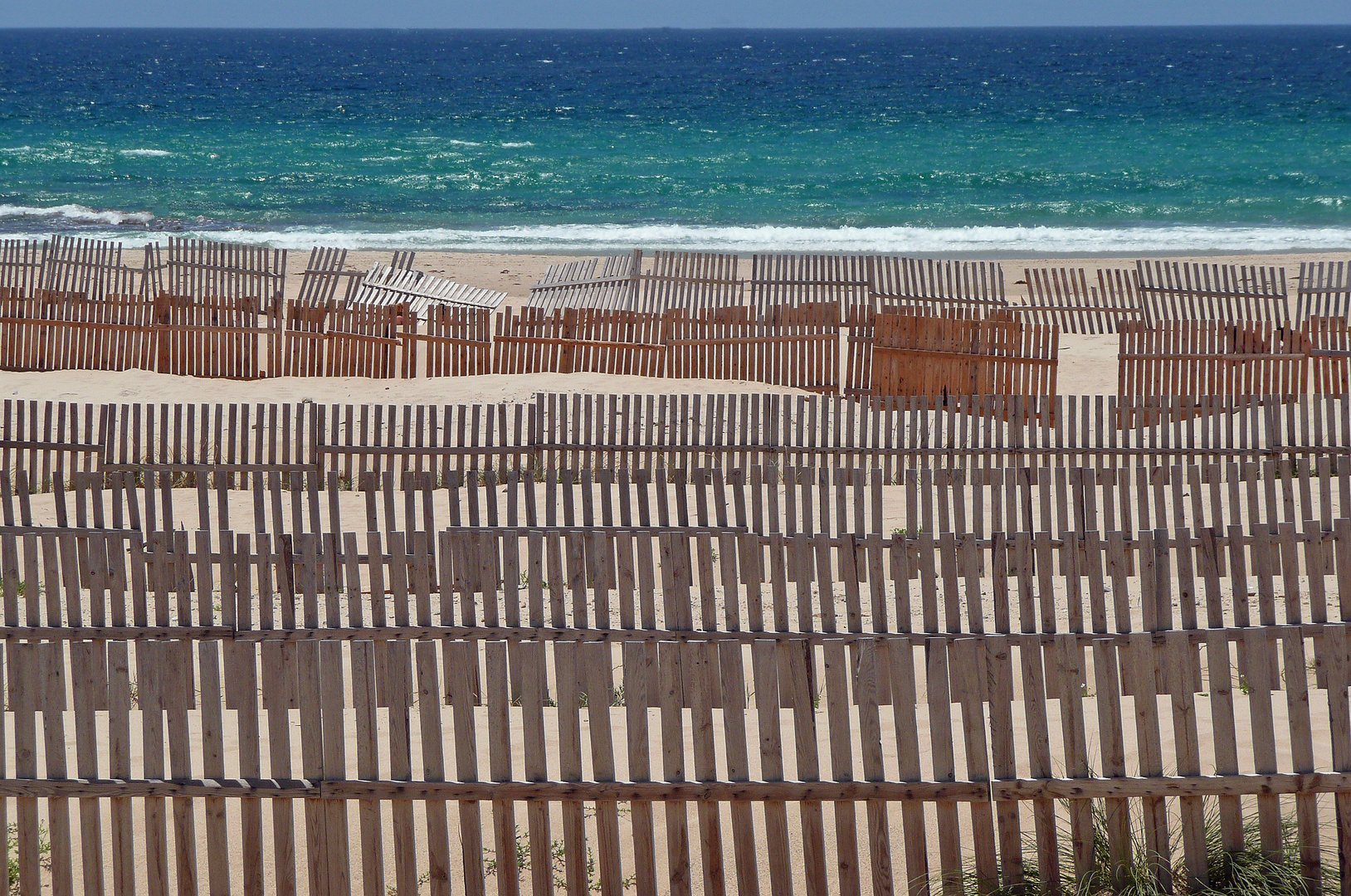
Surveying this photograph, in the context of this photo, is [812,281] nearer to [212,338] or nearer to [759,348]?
[759,348]

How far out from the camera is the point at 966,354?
Answer: 1373cm

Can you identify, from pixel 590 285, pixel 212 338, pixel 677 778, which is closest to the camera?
pixel 677 778

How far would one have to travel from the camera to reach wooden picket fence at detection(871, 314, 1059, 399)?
13.7 m

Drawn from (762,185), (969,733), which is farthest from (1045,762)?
(762,185)

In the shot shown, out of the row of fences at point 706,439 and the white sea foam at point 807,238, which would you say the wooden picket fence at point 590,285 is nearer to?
the row of fences at point 706,439

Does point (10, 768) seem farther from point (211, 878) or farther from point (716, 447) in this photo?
point (716, 447)

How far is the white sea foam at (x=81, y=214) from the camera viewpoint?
35.5 meters

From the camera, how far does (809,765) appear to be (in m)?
4.32

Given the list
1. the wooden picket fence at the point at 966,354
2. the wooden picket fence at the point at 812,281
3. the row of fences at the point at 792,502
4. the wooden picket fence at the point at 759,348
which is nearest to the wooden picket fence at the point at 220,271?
the wooden picket fence at the point at 759,348

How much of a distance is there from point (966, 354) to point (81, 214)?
102ft

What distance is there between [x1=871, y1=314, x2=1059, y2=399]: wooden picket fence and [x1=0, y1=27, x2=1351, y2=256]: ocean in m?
18.7

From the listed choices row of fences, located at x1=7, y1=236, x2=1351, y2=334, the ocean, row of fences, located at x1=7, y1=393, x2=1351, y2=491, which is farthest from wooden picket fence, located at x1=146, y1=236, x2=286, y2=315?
the ocean

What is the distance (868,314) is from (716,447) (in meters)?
4.60

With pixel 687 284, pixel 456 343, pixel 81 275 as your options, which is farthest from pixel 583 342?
pixel 81 275
